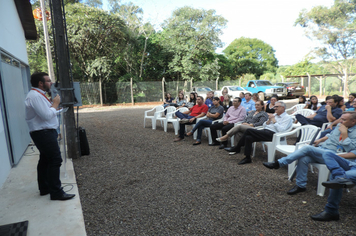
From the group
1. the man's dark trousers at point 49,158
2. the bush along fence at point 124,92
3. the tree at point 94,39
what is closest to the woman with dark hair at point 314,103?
the man's dark trousers at point 49,158

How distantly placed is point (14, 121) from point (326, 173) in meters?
5.43

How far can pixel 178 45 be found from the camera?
21.1 metres

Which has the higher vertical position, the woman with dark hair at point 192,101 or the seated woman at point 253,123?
the woman with dark hair at point 192,101

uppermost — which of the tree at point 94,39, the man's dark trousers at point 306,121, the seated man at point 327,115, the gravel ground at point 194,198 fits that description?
the tree at point 94,39

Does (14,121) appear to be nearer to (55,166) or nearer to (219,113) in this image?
(55,166)

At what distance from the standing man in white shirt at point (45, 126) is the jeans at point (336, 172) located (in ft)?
10.3

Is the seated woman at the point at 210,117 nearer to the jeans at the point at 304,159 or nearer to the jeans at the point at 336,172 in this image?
the jeans at the point at 304,159

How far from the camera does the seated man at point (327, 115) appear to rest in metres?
4.89

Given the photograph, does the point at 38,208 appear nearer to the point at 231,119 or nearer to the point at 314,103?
the point at 231,119

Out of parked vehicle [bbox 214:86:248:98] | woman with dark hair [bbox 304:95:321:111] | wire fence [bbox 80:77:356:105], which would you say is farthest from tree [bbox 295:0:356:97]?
woman with dark hair [bbox 304:95:321:111]

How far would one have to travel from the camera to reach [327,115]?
15.9 feet

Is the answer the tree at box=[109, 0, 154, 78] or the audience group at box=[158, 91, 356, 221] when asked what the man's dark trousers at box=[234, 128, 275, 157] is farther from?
the tree at box=[109, 0, 154, 78]

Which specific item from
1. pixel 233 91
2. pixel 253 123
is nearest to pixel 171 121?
pixel 253 123

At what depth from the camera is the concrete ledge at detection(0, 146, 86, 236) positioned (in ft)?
7.59
